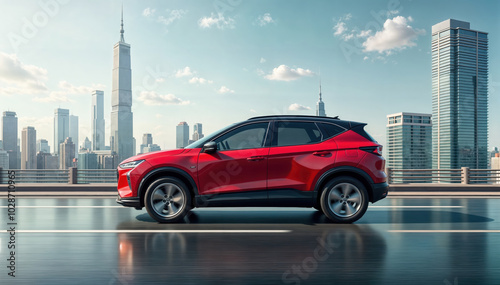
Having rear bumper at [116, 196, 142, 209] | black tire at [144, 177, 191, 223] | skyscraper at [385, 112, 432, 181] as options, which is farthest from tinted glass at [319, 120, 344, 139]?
skyscraper at [385, 112, 432, 181]

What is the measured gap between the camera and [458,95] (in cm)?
16150

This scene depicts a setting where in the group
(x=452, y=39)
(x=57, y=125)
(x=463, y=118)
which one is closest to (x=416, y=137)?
(x=463, y=118)

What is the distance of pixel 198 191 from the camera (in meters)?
6.52

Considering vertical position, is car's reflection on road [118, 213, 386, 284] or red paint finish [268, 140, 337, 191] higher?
red paint finish [268, 140, 337, 191]

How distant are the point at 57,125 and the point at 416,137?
5335 inches

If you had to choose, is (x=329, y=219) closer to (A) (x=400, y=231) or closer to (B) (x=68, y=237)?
(A) (x=400, y=231)

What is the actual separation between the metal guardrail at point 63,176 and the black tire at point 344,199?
1190 cm

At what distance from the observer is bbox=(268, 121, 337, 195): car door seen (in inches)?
257

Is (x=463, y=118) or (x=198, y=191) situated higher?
(x=463, y=118)

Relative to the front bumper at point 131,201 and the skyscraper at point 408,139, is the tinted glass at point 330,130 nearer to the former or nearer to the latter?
the front bumper at point 131,201

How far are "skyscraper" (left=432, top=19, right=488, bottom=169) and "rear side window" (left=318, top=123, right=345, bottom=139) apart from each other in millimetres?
161903

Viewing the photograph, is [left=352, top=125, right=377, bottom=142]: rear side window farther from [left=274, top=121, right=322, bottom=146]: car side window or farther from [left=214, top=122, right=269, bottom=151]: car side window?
[left=214, top=122, right=269, bottom=151]: car side window

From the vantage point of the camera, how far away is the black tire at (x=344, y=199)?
666 centimetres

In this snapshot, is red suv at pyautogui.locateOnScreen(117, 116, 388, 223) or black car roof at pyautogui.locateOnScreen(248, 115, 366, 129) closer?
red suv at pyautogui.locateOnScreen(117, 116, 388, 223)
